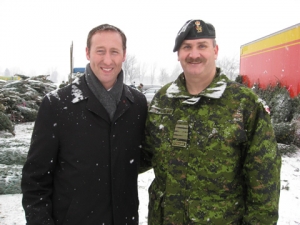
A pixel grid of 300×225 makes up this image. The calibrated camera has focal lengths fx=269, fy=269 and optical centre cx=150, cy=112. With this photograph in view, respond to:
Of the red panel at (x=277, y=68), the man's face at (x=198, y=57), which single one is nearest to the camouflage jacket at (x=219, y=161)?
the man's face at (x=198, y=57)

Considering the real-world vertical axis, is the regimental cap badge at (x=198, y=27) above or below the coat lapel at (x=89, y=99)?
above

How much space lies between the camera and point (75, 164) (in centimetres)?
195

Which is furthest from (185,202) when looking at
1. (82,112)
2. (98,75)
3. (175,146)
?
(98,75)

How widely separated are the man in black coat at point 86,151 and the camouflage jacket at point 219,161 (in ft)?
1.19

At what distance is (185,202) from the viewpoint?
2.01 m

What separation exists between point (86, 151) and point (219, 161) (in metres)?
0.98

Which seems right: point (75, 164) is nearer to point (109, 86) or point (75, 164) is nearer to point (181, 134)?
point (109, 86)

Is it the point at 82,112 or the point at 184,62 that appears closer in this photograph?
the point at 82,112

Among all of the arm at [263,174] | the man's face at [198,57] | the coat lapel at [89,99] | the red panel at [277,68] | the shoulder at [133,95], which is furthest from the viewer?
the red panel at [277,68]

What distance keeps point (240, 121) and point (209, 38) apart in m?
0.72

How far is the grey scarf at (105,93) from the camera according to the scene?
204cm

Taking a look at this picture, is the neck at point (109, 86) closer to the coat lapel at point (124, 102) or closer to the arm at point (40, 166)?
the coat lapel at point (124, 102)

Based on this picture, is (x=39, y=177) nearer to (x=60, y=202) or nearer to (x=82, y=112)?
(x=60, y=202)

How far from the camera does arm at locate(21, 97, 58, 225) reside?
1.89 m
